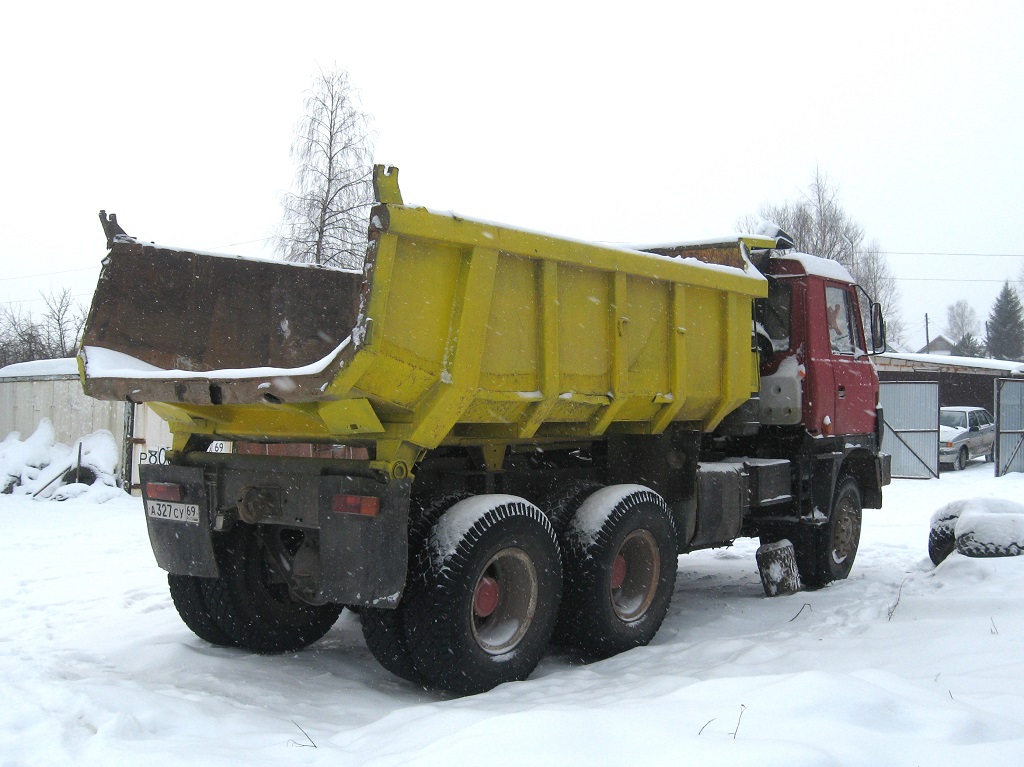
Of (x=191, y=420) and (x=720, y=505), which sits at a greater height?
(x=191, y=420)

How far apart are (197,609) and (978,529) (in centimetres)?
614

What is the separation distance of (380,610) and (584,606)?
131 cm

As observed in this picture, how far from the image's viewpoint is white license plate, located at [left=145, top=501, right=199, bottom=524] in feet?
16.7

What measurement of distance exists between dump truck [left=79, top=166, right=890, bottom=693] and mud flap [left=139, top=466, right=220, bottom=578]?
0.02 m

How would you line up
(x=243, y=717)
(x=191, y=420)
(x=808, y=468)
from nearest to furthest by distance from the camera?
(x=243, y=717), (x=191, y=420), (x=808, y=468)

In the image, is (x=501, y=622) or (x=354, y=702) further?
(x=501, y=622)

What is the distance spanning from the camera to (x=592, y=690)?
470cm

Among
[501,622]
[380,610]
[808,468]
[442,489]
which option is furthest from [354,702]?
[808,468]

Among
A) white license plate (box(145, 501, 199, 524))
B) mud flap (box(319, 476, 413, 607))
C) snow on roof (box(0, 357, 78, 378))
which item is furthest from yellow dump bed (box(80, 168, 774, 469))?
snow on roof (box(0, 357, 78, 378))

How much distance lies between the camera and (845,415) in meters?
7.87

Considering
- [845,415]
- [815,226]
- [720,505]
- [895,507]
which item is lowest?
[895,507]

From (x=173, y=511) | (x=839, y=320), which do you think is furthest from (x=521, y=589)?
(x=839, y=320)

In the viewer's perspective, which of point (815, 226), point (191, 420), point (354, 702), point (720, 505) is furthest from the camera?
point (815, 226)

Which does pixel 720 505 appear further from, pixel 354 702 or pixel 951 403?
pixel 951 403
